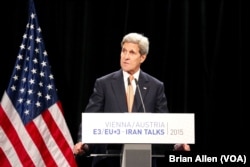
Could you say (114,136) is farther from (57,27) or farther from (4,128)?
(57,27)

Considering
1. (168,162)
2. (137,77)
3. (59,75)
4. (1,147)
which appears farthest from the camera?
(59,75)

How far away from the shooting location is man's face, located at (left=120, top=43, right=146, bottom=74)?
3951 mm

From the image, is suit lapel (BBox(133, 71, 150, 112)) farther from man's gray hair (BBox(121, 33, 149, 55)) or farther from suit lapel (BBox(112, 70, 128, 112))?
man's gray hair (BBox(121, 33, 149, 55))

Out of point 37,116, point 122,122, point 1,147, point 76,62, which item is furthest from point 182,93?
point 122,122

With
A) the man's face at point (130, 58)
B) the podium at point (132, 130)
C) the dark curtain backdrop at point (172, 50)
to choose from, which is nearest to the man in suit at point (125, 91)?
the man's face at point (130, 58)

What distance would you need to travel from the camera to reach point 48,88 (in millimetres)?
5023

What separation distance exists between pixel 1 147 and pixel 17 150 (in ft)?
0.49

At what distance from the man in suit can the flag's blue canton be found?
1214 millimetres

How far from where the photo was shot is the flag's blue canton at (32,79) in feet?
16.2

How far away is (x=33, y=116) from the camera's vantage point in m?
4.95

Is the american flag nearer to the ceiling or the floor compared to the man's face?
nearer to the floor

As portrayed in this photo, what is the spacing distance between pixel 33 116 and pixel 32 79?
354 mm

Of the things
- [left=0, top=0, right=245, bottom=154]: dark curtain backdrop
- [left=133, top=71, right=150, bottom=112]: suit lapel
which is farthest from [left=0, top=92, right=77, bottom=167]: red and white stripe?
[left=133, top=71, right=150, bottom=112]: suit lapel

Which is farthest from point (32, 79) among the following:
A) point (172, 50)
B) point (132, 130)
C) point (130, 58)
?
point (132, 130)
